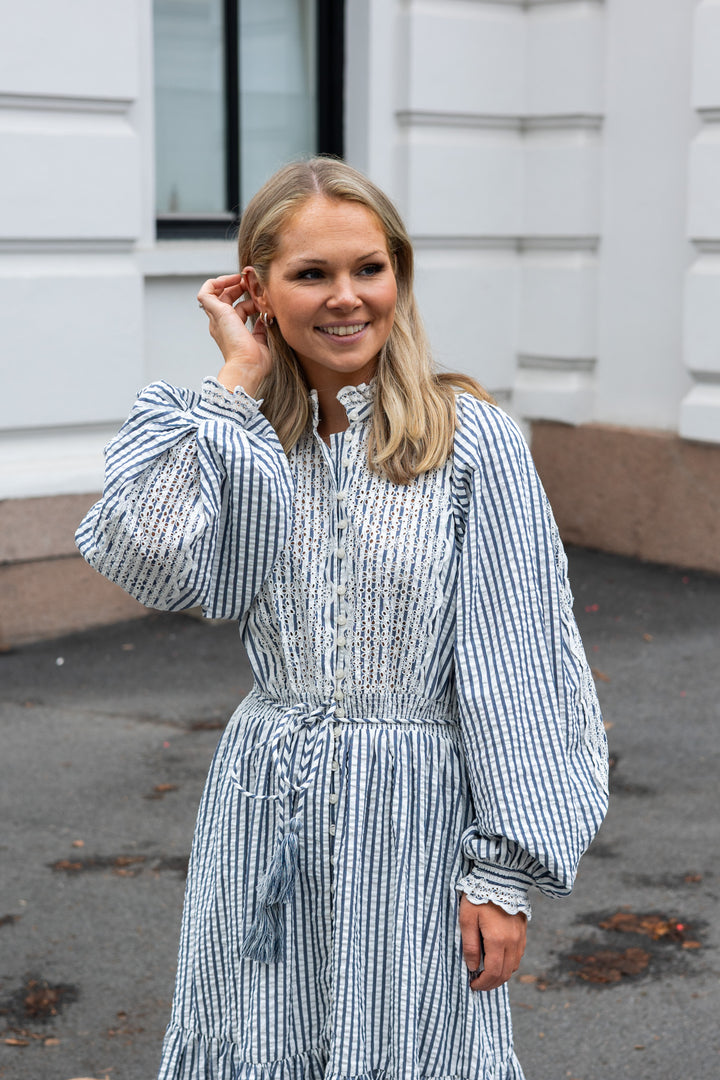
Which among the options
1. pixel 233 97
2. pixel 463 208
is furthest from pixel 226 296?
pixel 463 208

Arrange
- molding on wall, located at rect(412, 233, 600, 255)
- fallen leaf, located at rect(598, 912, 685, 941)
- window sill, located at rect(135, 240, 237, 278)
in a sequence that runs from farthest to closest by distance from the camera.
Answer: molding on wall, located at rect(412, 233, 600, 255), window sill, located at rect(135, 240, 237, 278), fallen leaf, located at rect(598, 912, 685, 941)

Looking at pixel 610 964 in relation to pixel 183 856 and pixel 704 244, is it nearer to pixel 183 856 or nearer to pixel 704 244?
pixel 183 856

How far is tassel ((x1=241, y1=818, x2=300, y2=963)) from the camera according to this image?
2154 mm

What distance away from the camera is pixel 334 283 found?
2.14 metres

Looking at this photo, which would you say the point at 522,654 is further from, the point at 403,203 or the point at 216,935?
the point at 403,203

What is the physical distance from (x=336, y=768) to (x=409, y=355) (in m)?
0.61

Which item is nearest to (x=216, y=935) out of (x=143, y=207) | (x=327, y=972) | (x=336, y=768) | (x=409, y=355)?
(x=327, y=972)

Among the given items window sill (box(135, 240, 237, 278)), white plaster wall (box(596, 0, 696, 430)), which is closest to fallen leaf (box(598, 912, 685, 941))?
window sill (box(135, 240, 237, 278))

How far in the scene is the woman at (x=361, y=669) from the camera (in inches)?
82.0

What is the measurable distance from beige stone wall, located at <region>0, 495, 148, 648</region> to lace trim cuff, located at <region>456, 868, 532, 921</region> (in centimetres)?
450

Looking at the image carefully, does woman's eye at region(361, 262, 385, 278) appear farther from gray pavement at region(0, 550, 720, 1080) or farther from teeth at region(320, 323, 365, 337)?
gray pavement at region(0, 550, 720, 1080)

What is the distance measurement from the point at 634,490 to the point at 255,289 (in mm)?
5492

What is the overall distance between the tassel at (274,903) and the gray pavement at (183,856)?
4.45 ft

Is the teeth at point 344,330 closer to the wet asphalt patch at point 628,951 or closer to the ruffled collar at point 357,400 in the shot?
the ruffled collar at point 357,400
